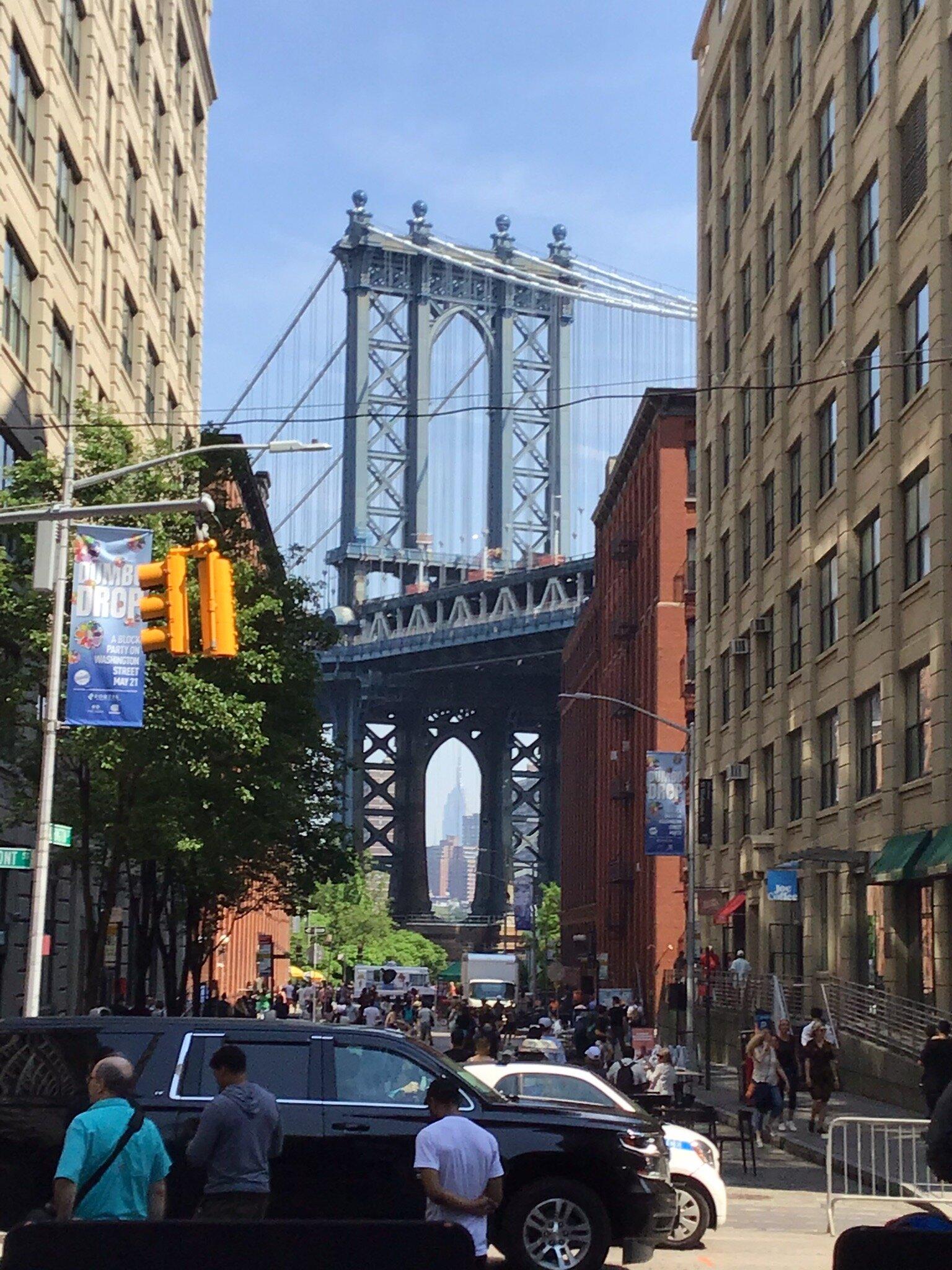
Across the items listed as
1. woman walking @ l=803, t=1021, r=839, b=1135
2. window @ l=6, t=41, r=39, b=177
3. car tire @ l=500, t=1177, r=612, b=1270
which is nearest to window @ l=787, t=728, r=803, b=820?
woman walking @ l=803, t=1021, r=839, b=1135

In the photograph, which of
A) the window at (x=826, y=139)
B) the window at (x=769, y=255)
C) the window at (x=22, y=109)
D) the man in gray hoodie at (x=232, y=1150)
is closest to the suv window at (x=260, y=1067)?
the man in gray hoodie at (x=232, y=1150)

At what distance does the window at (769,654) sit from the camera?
47781 mm

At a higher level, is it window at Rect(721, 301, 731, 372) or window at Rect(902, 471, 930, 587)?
window at Rect(721, 301, 731, 372)

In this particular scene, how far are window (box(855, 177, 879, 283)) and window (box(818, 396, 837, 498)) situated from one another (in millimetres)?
3228

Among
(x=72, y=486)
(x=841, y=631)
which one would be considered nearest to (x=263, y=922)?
(x=841, y=631)

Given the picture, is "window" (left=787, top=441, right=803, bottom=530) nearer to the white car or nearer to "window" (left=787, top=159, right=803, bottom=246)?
"window" (left=787, top=159, right=803, bottom=246)

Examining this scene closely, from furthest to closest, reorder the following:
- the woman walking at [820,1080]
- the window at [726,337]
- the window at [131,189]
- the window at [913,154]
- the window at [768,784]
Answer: the window at [726,337] < the window at [131,189] < the window at [768,784] < the window at [913,154] < the woman walking at [820,1080]

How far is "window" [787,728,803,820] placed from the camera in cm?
4469

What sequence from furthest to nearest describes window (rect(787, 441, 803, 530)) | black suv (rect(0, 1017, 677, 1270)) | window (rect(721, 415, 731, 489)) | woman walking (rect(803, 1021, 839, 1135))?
window (rect(721, 415, 731, 489)) → window (rect(787, 441, 803, 530)) → woman walking (rect(803, 1021, 839, 1135)) → black suv (rect(0, 1017, 677, 1270))

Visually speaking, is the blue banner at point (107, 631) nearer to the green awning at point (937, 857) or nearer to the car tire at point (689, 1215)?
the car tire at point (689, 1215)

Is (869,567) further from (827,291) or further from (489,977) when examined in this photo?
(489,977)

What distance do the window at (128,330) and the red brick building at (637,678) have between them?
950 inches

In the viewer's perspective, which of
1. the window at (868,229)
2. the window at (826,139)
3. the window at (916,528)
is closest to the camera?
the window at (916,528)

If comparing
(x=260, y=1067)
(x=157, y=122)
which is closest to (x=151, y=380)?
(x=157, y=122)
